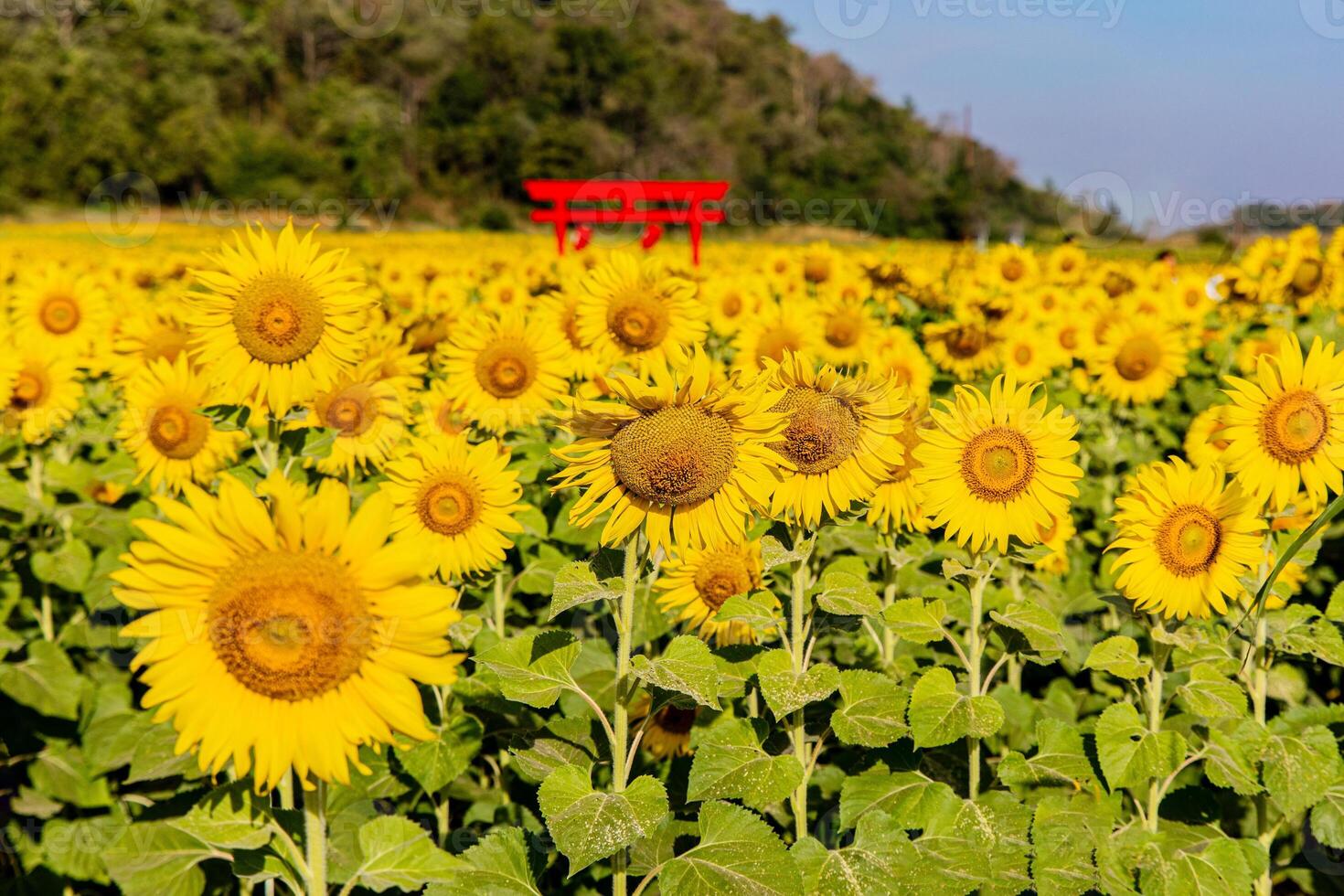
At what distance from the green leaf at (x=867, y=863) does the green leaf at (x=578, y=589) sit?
76 centimetres

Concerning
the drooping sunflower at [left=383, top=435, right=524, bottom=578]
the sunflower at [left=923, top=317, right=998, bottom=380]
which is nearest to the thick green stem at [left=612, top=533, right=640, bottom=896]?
the drooping sunflower at [left=383, top=435, right=524, bottom=578]

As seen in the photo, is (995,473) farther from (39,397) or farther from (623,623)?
(39,397)

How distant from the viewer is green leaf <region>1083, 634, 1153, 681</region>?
2555 mm

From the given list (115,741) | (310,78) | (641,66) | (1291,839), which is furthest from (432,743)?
(310,78)

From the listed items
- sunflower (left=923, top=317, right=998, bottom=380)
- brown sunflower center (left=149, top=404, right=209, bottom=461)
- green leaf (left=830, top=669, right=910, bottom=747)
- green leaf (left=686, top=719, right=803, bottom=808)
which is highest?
sunflower (left=923, top=317, right=998, bottom=380)

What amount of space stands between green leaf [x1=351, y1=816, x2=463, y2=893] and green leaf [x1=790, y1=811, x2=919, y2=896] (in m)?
0.80

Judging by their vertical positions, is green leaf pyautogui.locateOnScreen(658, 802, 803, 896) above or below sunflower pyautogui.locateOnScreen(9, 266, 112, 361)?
below

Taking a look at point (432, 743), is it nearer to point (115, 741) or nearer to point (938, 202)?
point (115, 741)

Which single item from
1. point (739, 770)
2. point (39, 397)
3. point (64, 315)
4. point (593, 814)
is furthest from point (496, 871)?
point (64, 315)

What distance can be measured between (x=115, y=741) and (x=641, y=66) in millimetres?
72516

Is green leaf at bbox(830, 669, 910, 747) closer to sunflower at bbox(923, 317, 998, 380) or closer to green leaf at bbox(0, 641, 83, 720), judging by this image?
green leaf at bbox(0, 641, 83, 720)

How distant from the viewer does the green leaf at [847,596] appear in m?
2.32

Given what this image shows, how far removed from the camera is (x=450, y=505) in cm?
298

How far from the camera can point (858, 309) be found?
639 cm
